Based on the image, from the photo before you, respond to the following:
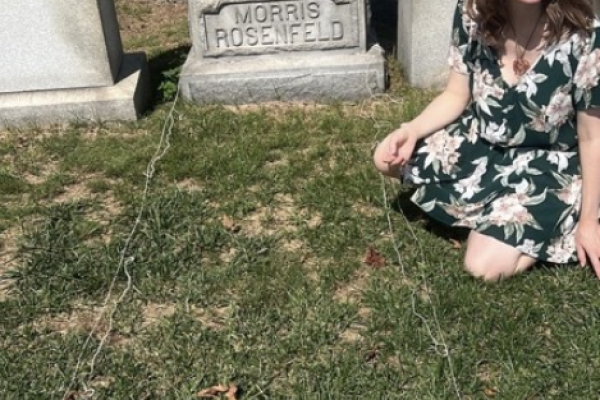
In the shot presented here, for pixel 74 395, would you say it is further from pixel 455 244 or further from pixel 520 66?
pixel 520 66

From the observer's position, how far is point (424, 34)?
4.71 m

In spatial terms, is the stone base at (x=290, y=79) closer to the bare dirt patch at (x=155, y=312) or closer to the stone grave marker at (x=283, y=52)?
the stone grave marker at (x=283, y=52)

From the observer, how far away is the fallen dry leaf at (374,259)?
11.0ft

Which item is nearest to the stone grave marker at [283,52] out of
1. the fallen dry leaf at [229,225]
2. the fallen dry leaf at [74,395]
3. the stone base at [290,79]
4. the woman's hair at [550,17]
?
the stone base at [290,79]

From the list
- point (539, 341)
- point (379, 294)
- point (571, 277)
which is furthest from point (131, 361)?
point (571, 277)

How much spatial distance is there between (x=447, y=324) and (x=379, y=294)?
0.28 meters

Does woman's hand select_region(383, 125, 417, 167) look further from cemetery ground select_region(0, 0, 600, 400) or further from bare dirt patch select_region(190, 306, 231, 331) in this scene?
bare dirt patch select_region(190, 306, 231, 331)

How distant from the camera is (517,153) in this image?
3297 millimetres

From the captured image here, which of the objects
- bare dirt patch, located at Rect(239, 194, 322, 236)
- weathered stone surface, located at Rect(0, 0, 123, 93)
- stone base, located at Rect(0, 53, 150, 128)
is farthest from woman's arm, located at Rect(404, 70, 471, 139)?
weathered stone surface, located at Rect(0, 0, 123, 93)

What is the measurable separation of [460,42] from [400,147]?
1.43ft

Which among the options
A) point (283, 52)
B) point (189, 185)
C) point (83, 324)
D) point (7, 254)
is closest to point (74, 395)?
point (83, 324)

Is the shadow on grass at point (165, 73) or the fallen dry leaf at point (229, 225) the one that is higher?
the fallen dry leaf at point (229, 225)

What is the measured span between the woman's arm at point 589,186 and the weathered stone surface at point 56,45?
8.35ft

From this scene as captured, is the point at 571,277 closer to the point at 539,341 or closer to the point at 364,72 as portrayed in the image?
the point at 539,341
